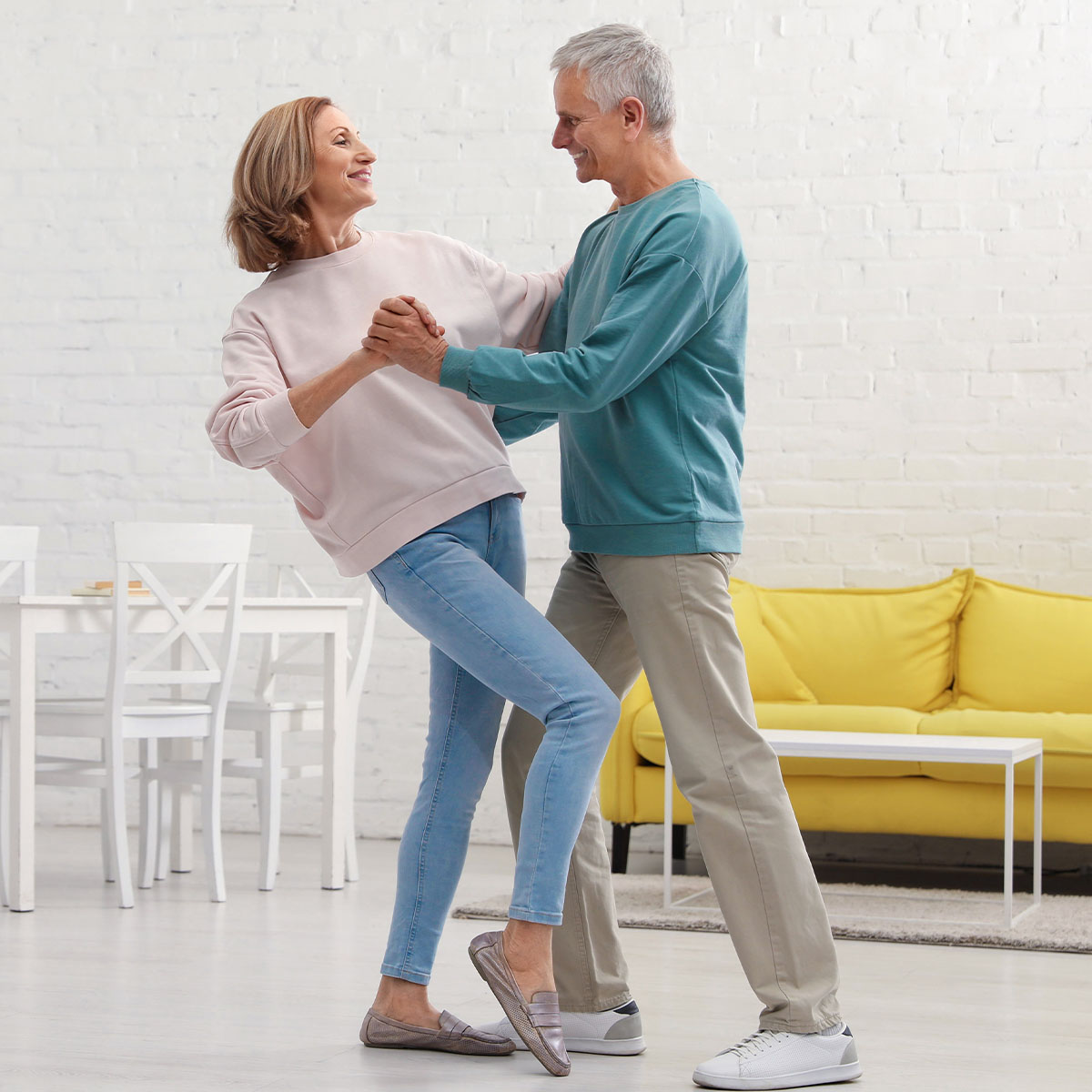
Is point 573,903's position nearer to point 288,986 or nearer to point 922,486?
point 288,986

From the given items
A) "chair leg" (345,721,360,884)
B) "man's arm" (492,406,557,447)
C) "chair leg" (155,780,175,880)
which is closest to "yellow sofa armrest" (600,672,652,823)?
"chair leg" (345,721,360,884)

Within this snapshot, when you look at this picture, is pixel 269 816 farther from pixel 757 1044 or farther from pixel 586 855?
pixel 757 1044

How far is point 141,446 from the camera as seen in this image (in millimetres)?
5246

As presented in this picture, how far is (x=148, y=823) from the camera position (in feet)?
13.1

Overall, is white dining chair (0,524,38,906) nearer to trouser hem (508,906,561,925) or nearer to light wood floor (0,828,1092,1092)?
light wood floor (0,828,1092,1092)

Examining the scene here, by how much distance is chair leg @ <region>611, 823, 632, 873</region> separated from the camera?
14.1 feet

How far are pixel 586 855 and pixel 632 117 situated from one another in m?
1.05

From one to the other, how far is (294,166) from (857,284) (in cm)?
296

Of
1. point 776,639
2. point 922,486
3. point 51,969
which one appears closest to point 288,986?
point 51,969

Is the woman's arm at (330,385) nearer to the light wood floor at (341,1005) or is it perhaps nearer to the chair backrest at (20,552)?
the light wood floor at (341,1005)

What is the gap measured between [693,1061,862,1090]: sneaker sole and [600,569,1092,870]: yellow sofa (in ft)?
6.24

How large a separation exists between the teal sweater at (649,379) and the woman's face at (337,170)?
329 mm

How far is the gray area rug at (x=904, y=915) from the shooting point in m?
3.34

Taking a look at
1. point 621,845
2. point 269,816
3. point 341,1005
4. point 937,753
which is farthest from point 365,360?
point 621,845
